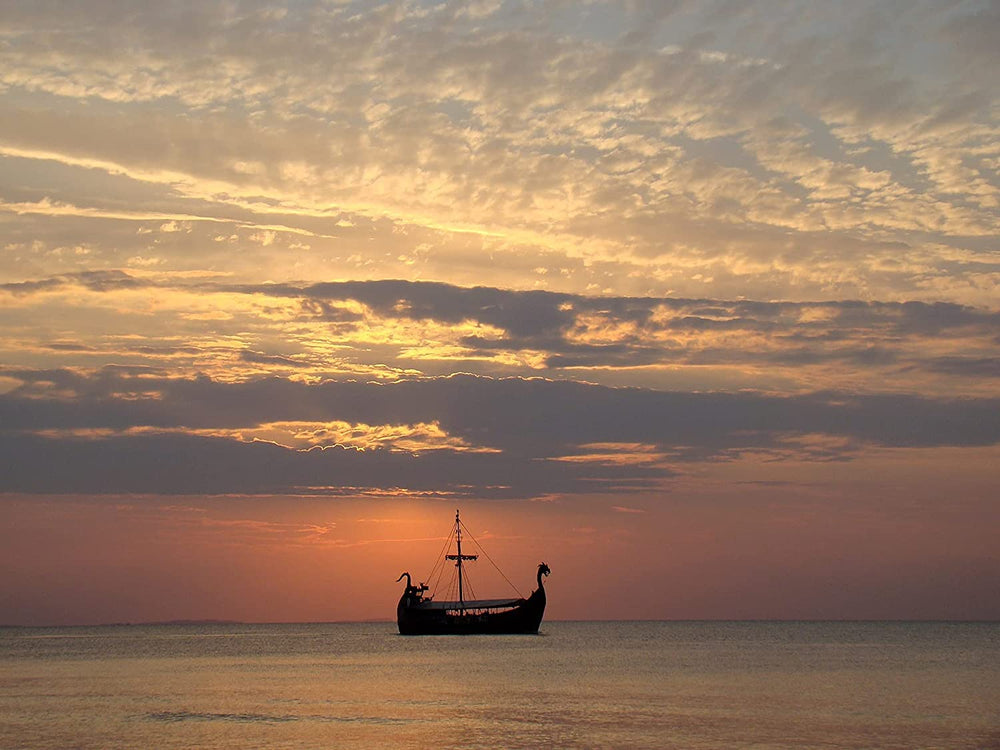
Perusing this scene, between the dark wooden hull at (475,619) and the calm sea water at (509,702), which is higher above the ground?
the dark wooden hull at (475,619)

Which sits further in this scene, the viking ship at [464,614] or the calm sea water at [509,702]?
the viking ship at [464,614]

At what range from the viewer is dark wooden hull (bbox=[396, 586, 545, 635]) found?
156 meters

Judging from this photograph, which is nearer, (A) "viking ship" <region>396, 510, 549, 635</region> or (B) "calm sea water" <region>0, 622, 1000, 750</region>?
(B) "calm sea water" <region>0, 622, 1000, 750</region>

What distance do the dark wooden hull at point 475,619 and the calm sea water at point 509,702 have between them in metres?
27.3

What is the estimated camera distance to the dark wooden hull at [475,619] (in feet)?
511

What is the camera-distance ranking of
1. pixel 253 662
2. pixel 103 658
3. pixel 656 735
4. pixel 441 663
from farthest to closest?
pixel 103 658
pixel 253 662
pixel 441 663
pixel 656 735

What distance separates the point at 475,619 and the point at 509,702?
84.6m

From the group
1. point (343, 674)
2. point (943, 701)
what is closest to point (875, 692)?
point (943, 701)

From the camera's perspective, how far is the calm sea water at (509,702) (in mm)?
54719

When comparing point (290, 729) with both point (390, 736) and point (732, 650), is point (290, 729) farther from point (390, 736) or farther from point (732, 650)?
point (732, 650)

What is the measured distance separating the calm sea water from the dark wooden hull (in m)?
27.3

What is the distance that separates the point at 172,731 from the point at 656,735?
24961 millimetres

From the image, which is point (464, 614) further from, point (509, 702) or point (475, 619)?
point (509, 702)

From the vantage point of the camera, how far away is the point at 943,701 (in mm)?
71625
